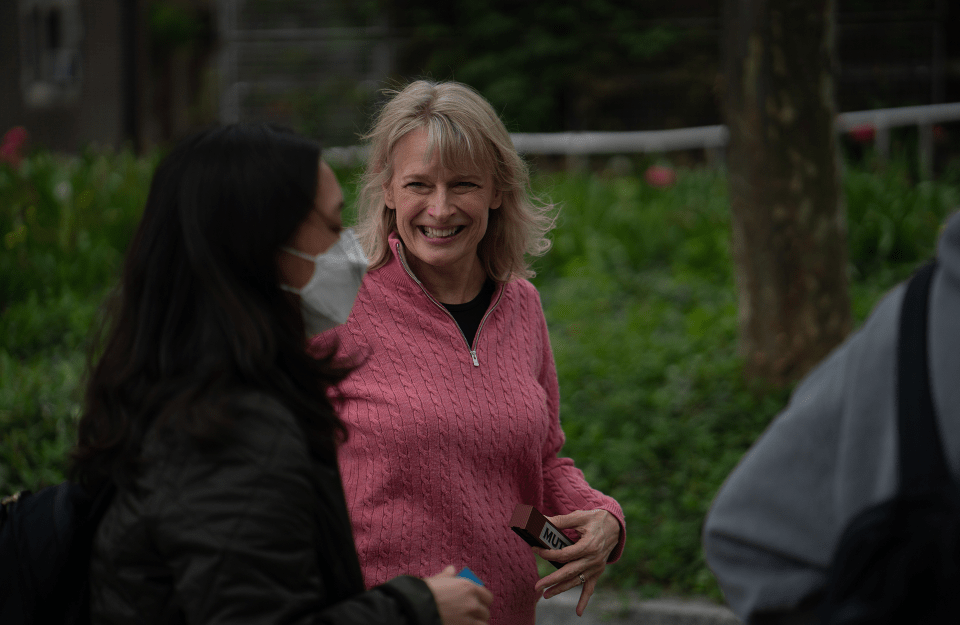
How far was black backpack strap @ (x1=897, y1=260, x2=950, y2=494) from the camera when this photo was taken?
3.65 ft

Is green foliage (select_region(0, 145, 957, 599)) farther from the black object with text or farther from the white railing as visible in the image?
the black object with text

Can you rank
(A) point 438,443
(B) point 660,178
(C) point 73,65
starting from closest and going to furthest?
(A) point 438,443 → (B) point 660,178 → (C) point 73,65

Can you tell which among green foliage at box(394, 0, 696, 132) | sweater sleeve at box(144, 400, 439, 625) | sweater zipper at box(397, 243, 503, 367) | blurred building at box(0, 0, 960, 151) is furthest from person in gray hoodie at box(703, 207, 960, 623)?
green foliage at box(394, 0, 696, 132)

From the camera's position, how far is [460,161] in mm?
2369

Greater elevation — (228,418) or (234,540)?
(228,418)

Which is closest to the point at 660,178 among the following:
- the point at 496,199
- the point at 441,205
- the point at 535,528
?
the point at 496,199

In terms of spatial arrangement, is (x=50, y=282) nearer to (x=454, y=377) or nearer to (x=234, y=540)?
(x=454, y=377)

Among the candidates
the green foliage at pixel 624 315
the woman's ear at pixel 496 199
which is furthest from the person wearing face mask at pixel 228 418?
the green foliage at pixel 624 315

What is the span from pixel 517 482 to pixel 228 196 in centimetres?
117

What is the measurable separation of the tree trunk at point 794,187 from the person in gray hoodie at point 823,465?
163 inches

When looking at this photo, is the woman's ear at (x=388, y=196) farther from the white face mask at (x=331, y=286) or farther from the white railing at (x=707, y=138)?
the white railing at (x=707, y=138)

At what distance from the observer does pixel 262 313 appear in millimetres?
1491

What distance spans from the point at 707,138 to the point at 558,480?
928cm

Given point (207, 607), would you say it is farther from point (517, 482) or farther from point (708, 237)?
point (708, 237)
